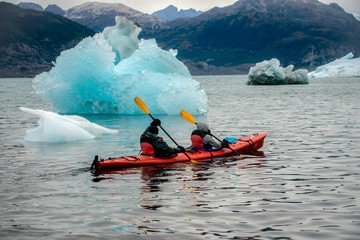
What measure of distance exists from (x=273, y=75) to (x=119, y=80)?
2167 inches

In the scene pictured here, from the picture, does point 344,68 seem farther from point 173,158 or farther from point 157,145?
point 157,145

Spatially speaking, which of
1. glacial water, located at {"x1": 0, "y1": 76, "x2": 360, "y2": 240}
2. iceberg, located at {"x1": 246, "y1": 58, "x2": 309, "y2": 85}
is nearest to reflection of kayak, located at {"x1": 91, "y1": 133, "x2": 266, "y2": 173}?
glacial water, located at {"x1": 0, "y1": 76, "x2": 360, "y2": 240}

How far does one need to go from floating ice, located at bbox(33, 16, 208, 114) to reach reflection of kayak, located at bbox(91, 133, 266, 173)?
11.8m

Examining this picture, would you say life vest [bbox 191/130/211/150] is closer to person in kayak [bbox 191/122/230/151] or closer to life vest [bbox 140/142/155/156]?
person in kayak [bbox 191/122/230/151]

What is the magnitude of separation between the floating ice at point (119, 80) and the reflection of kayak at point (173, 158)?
1182 cm

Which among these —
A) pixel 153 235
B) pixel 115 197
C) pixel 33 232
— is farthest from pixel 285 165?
pixel 33 232

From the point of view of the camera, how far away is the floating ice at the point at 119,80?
95.2 ft

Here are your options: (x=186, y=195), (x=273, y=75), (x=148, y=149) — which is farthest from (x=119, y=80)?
(x=273, y=75)

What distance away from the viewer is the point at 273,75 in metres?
81.8

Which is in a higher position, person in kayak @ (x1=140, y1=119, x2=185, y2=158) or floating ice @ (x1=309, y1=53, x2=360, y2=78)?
floating ice @ (x1=309, y1=53, x2=360, y2=78)

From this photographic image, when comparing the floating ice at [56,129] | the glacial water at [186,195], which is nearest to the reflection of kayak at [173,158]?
the glacial water at [186,195]

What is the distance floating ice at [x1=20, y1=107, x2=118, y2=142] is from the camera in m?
19.6

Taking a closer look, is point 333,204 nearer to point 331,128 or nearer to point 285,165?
point 285,165

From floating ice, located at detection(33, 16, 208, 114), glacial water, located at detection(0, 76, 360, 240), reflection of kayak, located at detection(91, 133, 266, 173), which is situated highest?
floating ice, located at detection(33, 16, 208, 114)
